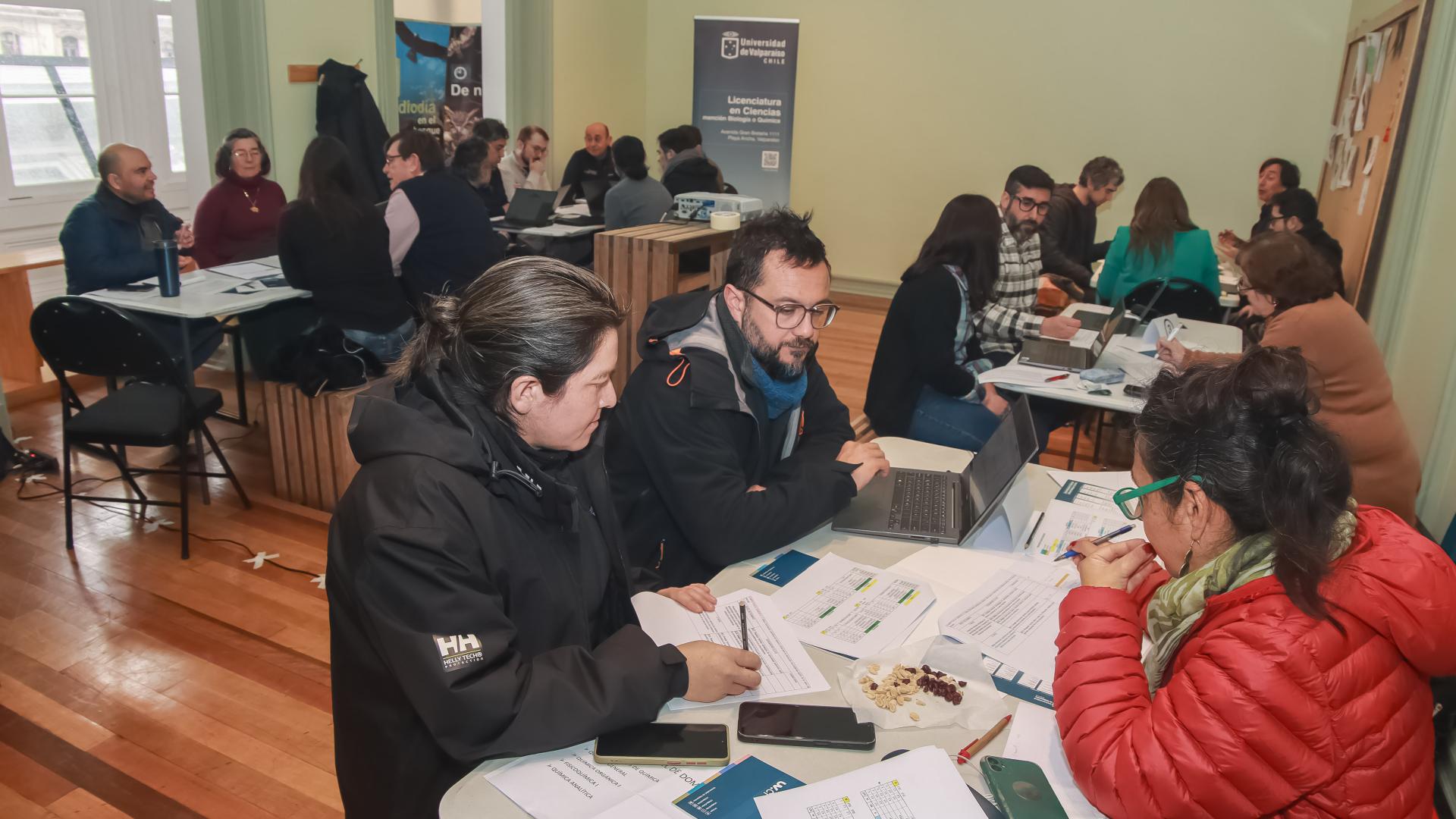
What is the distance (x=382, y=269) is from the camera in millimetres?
4059

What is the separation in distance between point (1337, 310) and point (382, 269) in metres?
3.58

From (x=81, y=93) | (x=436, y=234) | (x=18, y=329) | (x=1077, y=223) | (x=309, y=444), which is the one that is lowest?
(x=309, y=444)

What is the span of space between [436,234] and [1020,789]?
12.8 feet

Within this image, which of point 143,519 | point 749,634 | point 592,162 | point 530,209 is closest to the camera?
point 749,634

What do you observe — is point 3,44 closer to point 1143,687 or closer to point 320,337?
point 320,337

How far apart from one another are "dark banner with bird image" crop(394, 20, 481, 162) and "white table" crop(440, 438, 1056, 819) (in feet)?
20.7

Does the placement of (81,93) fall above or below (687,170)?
above

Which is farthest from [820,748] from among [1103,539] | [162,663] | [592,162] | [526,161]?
[592,162]

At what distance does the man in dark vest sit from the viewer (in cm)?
448

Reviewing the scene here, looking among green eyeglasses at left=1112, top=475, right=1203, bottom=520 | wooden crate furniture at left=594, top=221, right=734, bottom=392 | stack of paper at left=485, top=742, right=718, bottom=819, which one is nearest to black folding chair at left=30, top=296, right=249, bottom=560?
wooden crate furniture at left=594, top=221, right=734, bottom=392

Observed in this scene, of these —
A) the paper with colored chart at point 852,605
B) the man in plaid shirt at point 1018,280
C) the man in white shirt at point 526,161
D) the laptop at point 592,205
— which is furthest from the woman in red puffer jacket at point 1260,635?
the man in white shirt at point 526,161

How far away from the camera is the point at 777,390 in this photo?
2197mm

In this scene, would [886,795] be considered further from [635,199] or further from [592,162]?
[592,162]

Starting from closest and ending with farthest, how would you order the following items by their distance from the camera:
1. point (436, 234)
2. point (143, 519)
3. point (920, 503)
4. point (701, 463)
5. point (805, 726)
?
point (805, 726), point (701, 463), point (920, 503), point (143, 519), point (436, 234)
